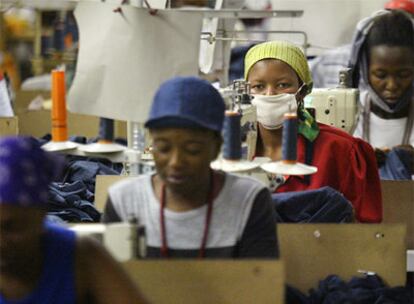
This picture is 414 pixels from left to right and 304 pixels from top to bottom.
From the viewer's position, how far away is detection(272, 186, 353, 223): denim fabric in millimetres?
2510

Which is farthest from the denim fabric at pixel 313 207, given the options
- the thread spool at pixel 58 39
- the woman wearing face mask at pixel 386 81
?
the thread spool at pixel 58 39

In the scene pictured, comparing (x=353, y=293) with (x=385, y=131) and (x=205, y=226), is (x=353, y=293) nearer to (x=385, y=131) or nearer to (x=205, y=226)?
(x=205, y=226)

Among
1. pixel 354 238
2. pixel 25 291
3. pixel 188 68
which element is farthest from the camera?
pixel 354 238

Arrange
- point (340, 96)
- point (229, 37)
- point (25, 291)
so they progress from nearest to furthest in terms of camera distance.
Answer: point (25, 291), point (340, 96), point (229, 37)

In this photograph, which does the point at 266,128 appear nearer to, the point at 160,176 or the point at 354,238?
the point at 354,238

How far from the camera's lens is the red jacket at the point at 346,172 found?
9.20 ft

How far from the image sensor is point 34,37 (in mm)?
9352

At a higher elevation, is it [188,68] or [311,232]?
[188,68]

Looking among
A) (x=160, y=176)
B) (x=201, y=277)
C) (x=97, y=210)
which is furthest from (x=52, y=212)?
(x=201, y=277)

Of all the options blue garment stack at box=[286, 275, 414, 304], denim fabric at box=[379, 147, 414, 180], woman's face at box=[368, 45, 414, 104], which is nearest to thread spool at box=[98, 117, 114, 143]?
blue garment stack at box=[286, 275, 414, 304]

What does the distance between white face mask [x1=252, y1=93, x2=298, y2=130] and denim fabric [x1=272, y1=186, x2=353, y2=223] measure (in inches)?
7.8

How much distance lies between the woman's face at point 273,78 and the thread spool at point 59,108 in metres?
0.85

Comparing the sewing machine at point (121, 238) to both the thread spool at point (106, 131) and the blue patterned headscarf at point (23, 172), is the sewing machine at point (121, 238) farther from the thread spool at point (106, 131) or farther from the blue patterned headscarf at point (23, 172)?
the thread spool at point (106, 131)

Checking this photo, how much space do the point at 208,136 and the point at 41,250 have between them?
0.39 meters
